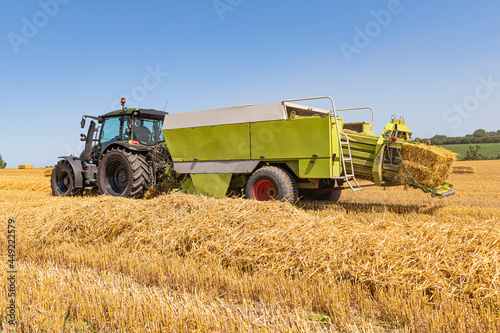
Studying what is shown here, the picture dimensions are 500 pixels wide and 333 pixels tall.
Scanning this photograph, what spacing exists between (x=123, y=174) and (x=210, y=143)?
100 inches

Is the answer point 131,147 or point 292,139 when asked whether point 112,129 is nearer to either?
point 131,147

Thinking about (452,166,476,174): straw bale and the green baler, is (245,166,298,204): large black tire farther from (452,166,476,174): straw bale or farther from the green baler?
(452,166,476,174): straw bale

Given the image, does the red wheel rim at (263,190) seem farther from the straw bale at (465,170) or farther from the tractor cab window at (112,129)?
the straw bale at (465,170)

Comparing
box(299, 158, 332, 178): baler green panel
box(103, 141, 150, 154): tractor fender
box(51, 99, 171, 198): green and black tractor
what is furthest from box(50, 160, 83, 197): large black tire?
box(299, 158, 332, 178): baler green panel

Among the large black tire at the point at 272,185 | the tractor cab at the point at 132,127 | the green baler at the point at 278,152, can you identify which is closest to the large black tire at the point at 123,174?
the tractor cab at the point at 132,127

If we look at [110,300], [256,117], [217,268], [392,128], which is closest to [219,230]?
[217,268]

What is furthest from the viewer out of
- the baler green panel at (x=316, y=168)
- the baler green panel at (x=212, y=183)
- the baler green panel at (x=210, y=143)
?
the baler green panel at (x=212, y=183)

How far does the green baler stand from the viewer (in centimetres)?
615

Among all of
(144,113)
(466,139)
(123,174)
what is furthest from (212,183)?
(466,139)

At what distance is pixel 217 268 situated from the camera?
11.2 feet

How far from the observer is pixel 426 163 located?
19.4 ft

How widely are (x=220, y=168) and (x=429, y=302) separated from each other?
16.4 feet

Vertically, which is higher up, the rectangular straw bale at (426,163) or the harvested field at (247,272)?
the rectangular straw bale at (426,163)

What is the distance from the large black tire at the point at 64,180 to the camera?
920 cm
